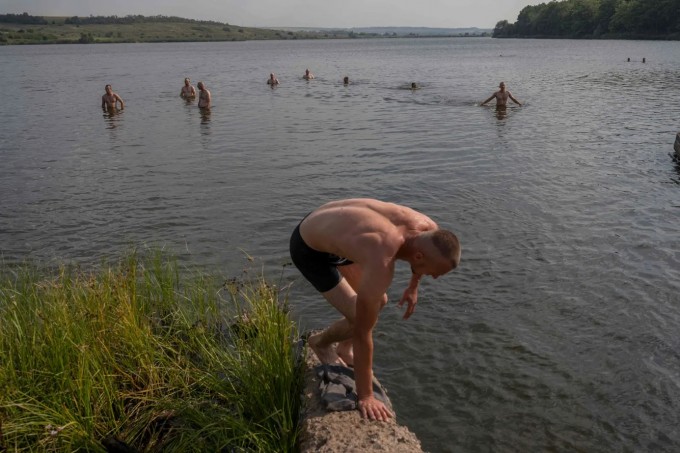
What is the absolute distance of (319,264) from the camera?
5.10m

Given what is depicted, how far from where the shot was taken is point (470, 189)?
45.9 ft

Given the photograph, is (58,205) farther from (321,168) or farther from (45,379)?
(45,379)

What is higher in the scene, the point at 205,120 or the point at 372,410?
the point at 372,410

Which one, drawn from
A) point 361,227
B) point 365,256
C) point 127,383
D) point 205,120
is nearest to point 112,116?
point 205,120

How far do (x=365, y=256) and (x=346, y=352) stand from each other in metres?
1.75

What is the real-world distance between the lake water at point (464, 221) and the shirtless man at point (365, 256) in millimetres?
1450

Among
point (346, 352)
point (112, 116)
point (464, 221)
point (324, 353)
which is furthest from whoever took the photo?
point (112, 116)

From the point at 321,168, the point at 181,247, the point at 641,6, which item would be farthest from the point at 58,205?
the point at 641,6

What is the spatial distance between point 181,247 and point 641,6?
13587 centimetres

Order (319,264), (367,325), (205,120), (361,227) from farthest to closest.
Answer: (205,120) < (319,264) < (361,227) < (367,325)

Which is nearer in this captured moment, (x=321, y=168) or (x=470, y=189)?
(x=470, y=189)

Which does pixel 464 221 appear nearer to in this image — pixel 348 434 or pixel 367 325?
pixel 367 325

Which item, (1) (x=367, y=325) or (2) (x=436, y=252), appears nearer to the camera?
(2) (x=436, y=252)

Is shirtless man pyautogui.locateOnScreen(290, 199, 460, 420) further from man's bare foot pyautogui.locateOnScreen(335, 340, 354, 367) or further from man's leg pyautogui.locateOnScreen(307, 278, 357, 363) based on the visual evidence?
man's bare foot pyautogui.locateOnScreen(335, 340, 354, 367)
